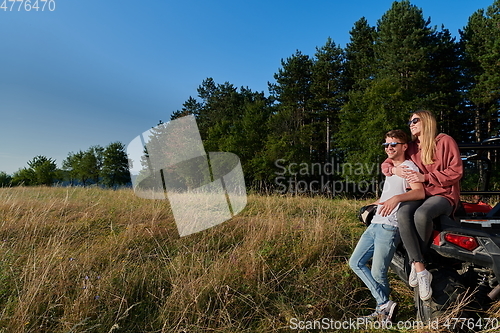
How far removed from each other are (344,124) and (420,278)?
29336 millimetres

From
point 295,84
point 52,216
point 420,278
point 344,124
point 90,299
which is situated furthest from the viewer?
point 295,84

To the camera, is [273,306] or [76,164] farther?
[76,164]

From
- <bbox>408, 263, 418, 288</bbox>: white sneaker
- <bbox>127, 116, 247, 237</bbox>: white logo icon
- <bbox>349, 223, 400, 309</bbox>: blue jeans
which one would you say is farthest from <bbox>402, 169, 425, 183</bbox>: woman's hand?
<bbox>127, 116, 247, 237</bbox>: white logo icon

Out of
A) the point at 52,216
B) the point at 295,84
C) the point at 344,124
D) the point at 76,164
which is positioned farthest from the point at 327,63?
the point at 76,164

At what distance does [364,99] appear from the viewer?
26938 mm

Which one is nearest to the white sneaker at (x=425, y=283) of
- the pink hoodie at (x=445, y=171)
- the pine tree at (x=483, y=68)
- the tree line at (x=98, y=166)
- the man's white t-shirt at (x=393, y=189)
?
the man's white t-shirt at (x=393, y=189)

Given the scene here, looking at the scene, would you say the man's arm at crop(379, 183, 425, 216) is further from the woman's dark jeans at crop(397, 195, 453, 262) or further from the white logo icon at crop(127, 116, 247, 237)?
the white logo icon at crop(127, 116, 247, 237)

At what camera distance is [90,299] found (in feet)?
8.78

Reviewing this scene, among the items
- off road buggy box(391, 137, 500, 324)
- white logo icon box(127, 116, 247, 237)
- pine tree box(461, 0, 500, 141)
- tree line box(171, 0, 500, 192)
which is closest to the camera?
off road buggy box(391, 137, 500, 324)

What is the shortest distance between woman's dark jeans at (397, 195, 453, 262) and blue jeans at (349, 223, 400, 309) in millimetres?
165

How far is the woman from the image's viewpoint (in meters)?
2.43

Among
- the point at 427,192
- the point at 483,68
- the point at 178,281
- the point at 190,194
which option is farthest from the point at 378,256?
the point at 483,68

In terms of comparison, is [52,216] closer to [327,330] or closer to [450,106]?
[327,330]

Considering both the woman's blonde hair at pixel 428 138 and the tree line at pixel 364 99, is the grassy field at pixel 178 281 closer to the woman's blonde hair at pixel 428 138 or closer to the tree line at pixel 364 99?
the woman's blonde hair at pixel 428 138
